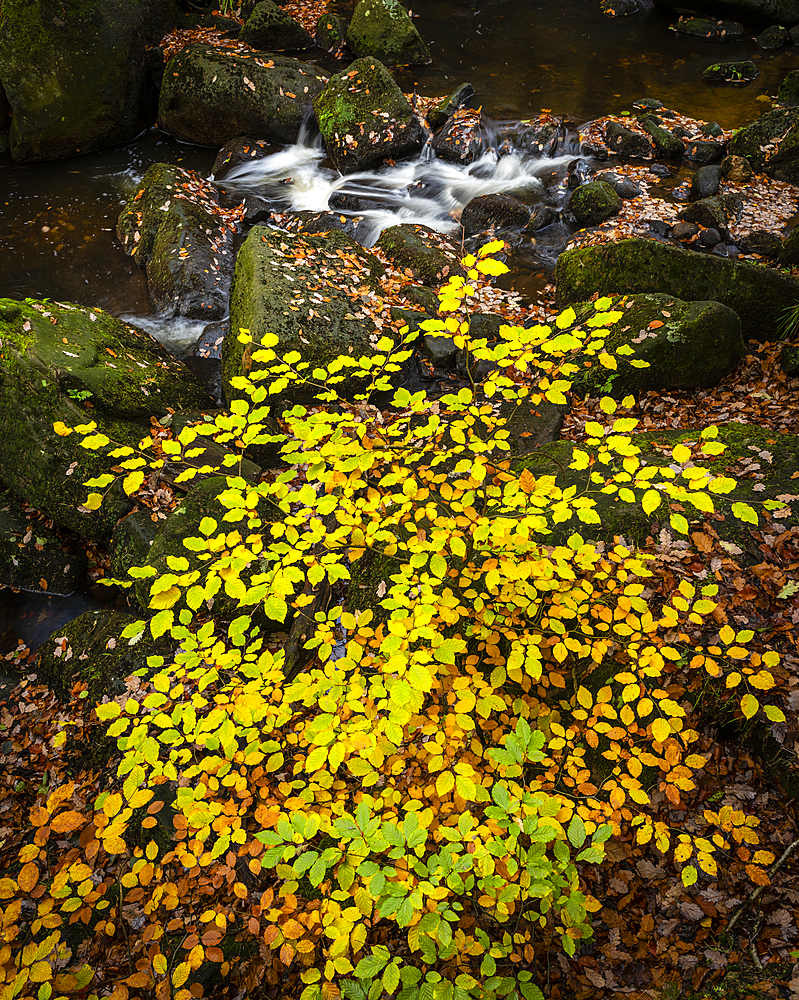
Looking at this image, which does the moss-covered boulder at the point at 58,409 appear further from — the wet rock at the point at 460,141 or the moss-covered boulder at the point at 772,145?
the moss-covered boulder at the point at 772,145

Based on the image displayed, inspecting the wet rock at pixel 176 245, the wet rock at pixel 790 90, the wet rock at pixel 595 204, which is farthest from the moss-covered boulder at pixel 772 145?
the wet rock at pixel 176 245

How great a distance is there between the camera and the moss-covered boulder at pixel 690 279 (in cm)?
652

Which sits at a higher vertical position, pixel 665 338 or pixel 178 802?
pixel 665 338

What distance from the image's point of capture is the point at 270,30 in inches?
574

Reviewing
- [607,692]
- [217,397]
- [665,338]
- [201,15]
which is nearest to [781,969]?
[607,692]

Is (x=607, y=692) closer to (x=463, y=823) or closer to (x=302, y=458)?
(x=463, y=823)

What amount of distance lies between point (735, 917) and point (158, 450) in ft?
19.7

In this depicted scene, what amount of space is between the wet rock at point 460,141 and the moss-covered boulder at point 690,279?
6.16m

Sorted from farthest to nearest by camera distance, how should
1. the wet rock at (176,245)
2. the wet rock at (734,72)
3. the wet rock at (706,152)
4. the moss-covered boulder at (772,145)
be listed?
1. the wet rock at (734,72)
2. the wet rock at (706,152)
3. the moss-covered boulder at (772,145)
4. the wet rock at (176,245)

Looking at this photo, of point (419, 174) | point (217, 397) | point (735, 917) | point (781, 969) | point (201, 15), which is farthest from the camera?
point (201, 15)

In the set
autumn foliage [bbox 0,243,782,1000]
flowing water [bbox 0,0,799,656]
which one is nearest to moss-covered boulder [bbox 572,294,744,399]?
autumn foliage [bbox 0,243,782,1000]

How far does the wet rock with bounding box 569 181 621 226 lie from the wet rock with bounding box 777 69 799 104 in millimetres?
6418

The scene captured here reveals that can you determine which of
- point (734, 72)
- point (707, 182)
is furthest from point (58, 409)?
point (734, 72)

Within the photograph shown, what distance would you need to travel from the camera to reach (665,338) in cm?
606
